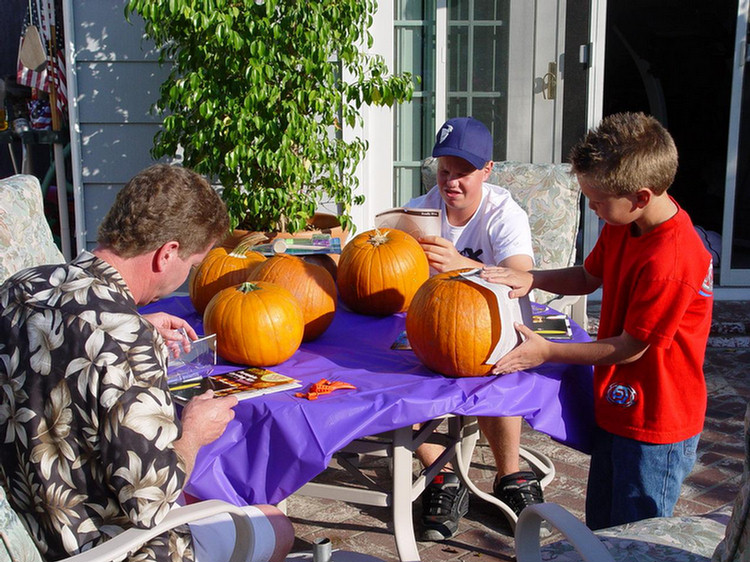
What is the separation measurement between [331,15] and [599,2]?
2.38 metres

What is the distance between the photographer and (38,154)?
7.97m

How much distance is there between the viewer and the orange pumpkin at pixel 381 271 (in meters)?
2.43

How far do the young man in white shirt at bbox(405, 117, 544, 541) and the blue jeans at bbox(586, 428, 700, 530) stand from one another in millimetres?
579

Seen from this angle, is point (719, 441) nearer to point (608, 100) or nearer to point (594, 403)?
point (594, 403)

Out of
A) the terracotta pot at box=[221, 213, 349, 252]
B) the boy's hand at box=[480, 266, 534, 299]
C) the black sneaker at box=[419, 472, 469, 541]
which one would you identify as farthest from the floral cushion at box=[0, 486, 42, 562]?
the terracotta pot at box=[221, 213, 349, 252]

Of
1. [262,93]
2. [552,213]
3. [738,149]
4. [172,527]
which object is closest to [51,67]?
[262,93]

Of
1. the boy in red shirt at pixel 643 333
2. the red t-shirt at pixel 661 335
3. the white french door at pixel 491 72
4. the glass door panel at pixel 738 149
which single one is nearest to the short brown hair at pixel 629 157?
the boy in red shirt at pixel 643 333

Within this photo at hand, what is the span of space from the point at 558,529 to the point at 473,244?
1705 mm

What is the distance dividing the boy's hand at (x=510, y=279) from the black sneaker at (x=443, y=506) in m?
1.06

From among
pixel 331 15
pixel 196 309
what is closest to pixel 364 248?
pixel 196 309

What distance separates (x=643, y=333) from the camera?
6.45ft

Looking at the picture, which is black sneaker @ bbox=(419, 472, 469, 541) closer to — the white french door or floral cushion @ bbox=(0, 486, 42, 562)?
floral cushion @ bbox=(0, 486, 42, 562)

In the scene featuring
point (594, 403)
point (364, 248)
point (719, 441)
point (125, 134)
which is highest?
point (125, 134)

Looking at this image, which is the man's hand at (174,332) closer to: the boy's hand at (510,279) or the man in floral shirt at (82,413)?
the man in floral shirt at (82,413)
